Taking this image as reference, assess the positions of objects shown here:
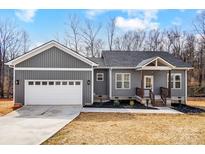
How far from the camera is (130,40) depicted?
3797 cm

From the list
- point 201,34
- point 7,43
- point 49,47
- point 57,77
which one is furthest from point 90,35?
point 57,77

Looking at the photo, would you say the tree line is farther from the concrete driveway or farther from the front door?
the concrete driveway

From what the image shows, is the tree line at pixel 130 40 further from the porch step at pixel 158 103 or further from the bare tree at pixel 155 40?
the porch step at pixel 158 103

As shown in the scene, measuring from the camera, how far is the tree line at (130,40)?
1337 inches

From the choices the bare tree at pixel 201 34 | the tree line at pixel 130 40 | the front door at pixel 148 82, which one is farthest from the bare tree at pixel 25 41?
the bare tree at pixel 201 34

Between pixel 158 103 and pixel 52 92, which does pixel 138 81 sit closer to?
pixel 158 103

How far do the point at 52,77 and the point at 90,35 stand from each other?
Result: 19.3 metres

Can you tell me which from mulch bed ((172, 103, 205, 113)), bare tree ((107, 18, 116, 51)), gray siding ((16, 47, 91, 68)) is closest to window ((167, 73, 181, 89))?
mulch bed ((172, 103, 205, 113))

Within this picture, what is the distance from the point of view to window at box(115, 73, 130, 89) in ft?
68.0

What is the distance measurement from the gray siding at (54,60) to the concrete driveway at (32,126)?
14.5 feet
